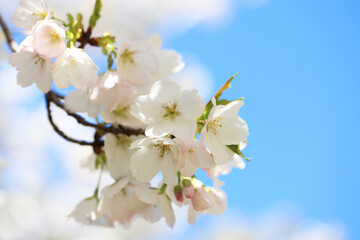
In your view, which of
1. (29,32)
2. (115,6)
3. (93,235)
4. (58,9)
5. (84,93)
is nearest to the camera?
(29,32)

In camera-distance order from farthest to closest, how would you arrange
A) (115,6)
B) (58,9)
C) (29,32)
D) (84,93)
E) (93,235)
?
1. (115,6)
2. (58,9)
3. (93,235)
4. (84,93)
5. (29,32)

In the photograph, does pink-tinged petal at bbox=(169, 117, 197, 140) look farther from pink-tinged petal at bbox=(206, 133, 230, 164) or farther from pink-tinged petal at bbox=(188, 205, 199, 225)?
pink-tinged petal at bbox=(188, 205, 199, 225)

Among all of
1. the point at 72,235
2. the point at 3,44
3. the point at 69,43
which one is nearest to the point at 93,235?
the point at 72,235

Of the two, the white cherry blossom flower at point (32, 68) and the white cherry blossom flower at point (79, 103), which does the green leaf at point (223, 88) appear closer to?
the white cherry blossom flower at point (79, 103)

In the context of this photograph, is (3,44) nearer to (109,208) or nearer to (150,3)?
(109,208)

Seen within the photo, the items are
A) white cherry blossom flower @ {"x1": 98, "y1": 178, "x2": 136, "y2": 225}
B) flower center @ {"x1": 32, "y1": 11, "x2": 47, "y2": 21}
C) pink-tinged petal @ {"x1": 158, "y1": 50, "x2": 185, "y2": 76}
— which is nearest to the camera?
flower center @ {"x1": 32, "y1": 11, "x2": 47, "y2": 21}

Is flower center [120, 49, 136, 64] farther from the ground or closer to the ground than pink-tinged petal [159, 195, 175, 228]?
farther from the ground

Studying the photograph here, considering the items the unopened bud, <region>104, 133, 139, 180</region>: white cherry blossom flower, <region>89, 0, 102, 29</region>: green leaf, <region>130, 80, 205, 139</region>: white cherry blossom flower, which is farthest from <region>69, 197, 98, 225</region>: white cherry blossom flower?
<region>89, 0, 102, 29</region>: green leaf
